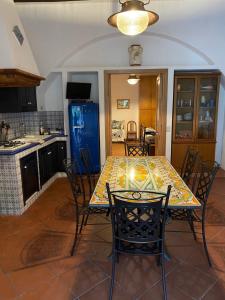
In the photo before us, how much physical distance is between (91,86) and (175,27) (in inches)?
76.7

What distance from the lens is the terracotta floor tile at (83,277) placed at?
6.12 ft

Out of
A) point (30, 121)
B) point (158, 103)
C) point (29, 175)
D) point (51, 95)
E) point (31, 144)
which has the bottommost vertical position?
point (29, 175)

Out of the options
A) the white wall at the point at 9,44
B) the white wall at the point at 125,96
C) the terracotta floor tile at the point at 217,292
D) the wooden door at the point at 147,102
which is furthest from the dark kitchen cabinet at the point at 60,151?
the white wall at the point at 125,96

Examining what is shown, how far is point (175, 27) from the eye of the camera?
407 centimetres

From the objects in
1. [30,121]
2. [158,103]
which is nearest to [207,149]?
[158,103]

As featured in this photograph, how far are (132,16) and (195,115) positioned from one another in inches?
119

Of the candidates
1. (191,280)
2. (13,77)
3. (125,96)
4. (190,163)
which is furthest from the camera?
(125,96)

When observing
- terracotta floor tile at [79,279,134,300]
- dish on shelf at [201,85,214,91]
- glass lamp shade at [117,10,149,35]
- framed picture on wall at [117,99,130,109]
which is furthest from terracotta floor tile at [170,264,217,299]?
framed picture on wall at [117,99,130,109]

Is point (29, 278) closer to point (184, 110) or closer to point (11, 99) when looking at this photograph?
point (11, 99)

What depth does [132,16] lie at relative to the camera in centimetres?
204

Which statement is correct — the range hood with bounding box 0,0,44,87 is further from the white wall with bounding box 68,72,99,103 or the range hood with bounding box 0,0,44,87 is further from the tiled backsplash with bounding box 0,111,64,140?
the white wall with bounding box 68,72,99,103

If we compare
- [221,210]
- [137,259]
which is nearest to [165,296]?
[137,259]

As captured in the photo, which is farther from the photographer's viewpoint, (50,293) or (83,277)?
(83,277)

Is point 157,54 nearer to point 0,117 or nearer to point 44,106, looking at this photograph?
point 44,106
